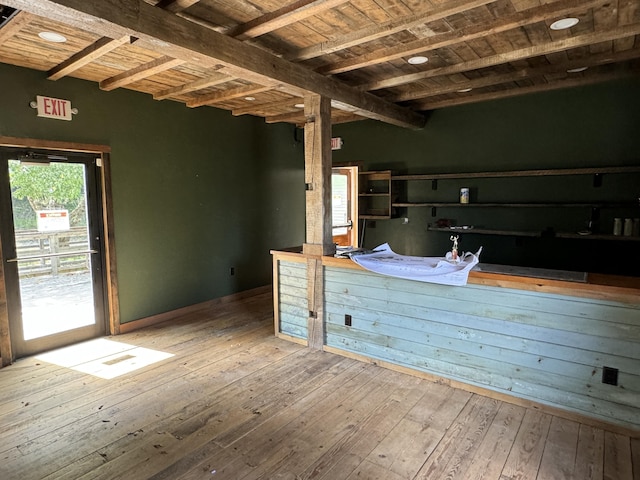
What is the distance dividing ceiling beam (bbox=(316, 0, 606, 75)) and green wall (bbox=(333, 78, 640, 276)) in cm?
210

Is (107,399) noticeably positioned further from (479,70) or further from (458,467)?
(479,70)

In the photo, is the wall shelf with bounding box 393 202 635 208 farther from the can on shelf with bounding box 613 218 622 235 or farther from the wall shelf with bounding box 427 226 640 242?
the wall shelf with bounding box 427 226 640 242

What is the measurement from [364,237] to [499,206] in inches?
79.9

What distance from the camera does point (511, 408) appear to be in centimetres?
271

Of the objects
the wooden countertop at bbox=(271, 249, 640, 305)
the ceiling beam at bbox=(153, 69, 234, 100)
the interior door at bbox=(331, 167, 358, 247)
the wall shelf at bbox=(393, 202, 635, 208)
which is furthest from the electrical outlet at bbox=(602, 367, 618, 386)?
the interior door at bbox=(331, 167, 358, 247)

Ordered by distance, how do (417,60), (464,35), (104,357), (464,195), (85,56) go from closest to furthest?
(464,35), (85,56), (417,60), (104,357), (464,195)

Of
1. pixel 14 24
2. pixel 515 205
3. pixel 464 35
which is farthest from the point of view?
pixel 515 205

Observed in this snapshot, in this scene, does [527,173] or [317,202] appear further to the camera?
[527,173]

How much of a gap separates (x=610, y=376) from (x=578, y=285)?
0.60m

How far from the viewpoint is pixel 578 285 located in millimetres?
2467

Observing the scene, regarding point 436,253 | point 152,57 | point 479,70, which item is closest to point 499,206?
point 436,253

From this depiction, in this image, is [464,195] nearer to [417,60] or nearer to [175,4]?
[417,60]

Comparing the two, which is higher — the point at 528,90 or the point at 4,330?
the point at 528,90

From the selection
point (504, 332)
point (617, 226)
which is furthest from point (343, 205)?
point (504, 332)
